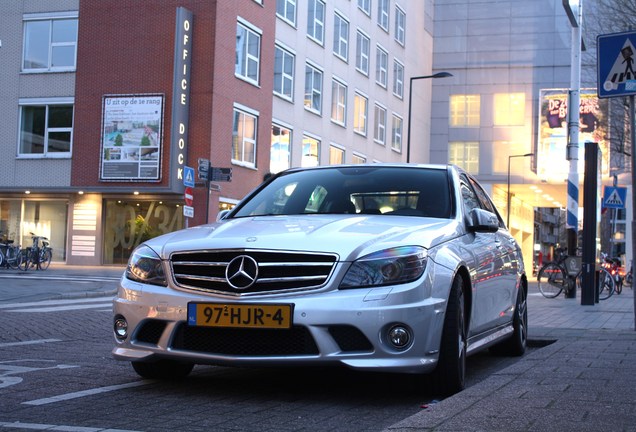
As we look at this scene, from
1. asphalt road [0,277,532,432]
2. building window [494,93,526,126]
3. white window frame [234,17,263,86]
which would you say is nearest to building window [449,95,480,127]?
building window [494,93,526,126]

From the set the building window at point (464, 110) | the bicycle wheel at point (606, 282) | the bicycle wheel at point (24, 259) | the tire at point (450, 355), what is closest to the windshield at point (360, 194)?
the tire at point (450, 355)

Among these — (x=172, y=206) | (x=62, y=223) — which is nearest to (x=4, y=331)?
(x=172, y=206)

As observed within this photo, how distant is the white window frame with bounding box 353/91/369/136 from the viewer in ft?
153

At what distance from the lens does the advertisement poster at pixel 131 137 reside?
1241 inches

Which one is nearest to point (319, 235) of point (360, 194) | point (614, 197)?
point (360, 194)

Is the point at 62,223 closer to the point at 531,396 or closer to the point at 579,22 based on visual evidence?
the point at 579,22

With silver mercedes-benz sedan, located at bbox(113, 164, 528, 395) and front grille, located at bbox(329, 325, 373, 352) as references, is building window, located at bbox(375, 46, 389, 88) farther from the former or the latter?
front grille, located at bbox(329, 325, 373, 352)

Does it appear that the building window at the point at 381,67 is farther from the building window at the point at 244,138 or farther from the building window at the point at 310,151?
the building window at the point at 244,138

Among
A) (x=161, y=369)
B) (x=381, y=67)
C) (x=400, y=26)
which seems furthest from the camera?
(x=400, y=26)

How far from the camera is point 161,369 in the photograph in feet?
19.0

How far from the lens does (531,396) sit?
4605 mm

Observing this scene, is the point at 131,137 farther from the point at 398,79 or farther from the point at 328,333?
the point at 328,333

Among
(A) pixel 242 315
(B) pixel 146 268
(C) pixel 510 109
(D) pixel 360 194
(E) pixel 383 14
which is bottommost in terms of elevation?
(A) pixel 242 315

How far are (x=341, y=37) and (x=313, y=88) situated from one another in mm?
5081
